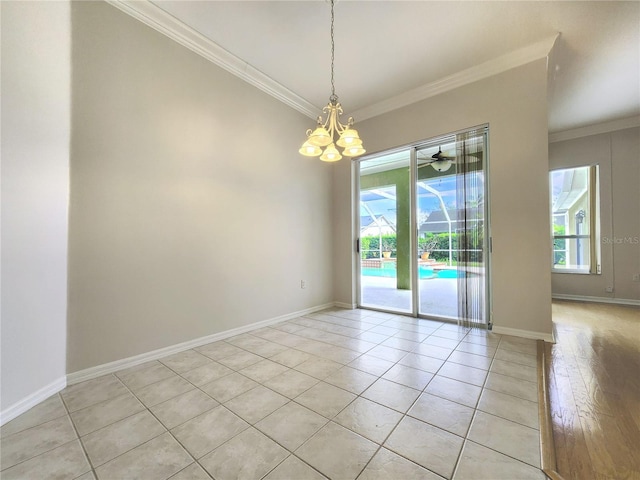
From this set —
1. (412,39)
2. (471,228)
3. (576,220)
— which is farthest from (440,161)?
(576,220)

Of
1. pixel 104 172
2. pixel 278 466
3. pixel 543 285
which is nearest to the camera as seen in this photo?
pixel 278 466

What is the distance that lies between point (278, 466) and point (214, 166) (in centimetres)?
269

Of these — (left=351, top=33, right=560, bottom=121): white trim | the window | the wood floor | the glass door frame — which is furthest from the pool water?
the window

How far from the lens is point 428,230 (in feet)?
12.3

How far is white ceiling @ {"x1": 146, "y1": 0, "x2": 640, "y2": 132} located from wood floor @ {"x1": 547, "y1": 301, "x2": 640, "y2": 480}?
319 centimetres

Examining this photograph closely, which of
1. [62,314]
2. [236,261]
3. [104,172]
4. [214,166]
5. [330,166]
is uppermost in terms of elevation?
[330,166]

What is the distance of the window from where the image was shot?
4832 mm

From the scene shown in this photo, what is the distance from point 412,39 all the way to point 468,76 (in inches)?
39.3

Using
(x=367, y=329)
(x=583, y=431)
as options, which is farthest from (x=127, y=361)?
(x=583, y=431)

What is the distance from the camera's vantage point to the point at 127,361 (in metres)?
2.26

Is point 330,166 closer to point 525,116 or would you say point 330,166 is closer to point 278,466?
point 525,116

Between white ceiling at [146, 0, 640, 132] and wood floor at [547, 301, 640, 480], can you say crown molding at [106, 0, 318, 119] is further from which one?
wood floor at [547, 301, 640, 480]

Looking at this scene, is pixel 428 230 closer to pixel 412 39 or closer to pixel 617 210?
pixel 412 39

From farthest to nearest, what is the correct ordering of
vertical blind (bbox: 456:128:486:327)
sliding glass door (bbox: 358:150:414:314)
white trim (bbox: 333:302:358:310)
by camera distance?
white trim (bbox: 333:302:358:310) → sliding glass door (bbox: 358:150:414:314) → vertical blind (bbox: 456:128:486:327)
